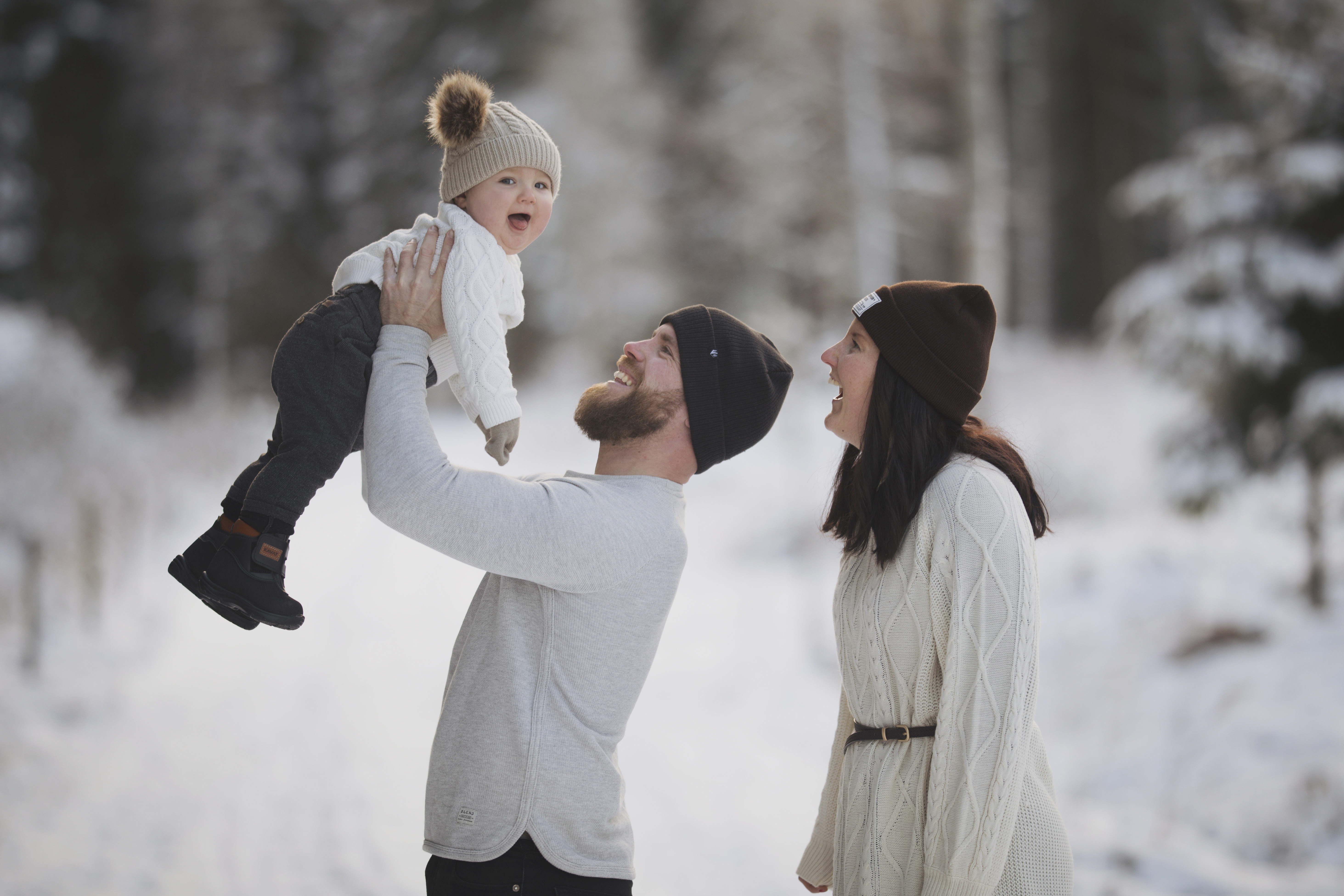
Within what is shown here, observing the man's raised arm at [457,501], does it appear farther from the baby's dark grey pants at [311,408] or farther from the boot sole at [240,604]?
the boot sole at [240,604]

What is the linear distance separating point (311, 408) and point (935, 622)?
1236 mm

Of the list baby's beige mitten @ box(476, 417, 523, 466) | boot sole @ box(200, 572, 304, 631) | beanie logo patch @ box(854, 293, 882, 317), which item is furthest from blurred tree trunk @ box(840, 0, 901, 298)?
boot sole @ box(200, 572, 304, 631)

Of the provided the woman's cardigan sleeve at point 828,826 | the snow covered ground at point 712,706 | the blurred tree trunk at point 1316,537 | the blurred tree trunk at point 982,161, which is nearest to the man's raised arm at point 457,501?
the woman's cardigan sleeve at point 828,826

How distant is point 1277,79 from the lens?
673 cm

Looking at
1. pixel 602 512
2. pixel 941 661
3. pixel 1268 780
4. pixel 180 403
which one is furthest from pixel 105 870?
pixel 180 403

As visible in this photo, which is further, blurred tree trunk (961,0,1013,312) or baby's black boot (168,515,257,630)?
blurred tree trunk (961,0,1013,312)

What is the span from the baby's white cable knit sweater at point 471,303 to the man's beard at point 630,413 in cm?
15

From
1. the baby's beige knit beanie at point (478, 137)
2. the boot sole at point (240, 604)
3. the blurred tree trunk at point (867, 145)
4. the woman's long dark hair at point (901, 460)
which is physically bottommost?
the boot sole at point (240, 604)

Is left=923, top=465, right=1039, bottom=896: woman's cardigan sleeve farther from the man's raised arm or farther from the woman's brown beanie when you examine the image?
the man's raised arm

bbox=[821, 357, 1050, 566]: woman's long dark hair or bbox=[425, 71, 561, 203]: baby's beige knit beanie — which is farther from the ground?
bbox=[425, 71, 561, 203]: baby's beige knit beanie

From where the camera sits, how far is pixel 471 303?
1824mm

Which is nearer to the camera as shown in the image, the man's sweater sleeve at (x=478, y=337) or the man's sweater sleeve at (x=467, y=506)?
the man's sweater sleeve at (x=467, y=506)

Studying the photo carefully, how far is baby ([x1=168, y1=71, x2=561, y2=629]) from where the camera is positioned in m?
1.72

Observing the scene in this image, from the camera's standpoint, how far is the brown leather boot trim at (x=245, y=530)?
5.71ft
